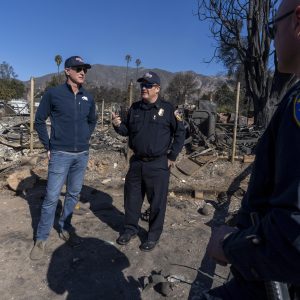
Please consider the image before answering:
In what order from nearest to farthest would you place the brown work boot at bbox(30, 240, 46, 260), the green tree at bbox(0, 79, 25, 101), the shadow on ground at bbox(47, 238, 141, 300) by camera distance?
the shadow on ground at bbox(47, 238, 141, 300)
the brown work boot at bbox(30, 240, 46, 260)
the green tree at bbox(0, 79, 25, 101)

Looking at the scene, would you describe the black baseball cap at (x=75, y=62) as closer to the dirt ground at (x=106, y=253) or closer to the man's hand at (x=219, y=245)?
the dirt ground at (x=106, y=253)

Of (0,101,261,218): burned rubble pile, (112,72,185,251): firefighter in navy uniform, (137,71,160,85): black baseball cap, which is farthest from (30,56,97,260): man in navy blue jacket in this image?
(0,101,261,218): burned rubble pile

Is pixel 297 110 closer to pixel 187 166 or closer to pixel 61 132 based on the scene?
pixel 61 132

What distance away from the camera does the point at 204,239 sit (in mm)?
4930

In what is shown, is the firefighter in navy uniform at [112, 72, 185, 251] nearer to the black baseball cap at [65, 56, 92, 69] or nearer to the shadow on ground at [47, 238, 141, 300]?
the shadow on ground at [47, 238, 141, 300]

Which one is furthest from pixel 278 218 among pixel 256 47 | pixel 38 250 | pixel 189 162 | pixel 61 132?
pixel 256 47

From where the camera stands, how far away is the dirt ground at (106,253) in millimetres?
3670

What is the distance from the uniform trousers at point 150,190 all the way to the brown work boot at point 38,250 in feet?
3.58

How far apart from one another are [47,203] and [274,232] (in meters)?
3.72

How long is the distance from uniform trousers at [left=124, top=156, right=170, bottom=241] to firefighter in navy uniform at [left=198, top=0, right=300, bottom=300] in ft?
10.9

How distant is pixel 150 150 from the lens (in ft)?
15.1

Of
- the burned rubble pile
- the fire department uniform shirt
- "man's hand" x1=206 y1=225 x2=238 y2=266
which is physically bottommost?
the burned rubble pile

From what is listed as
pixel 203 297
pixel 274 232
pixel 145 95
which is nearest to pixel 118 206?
pixel 145 95

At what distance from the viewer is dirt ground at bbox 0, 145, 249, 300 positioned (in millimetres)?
3670
